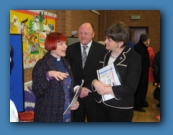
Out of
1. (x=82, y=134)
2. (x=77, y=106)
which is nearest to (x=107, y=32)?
(x=77, y=106)

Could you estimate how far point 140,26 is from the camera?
2.26 m

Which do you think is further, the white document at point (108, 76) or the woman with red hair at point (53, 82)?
the white document at point (108, 76)

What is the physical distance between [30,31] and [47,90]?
1.99 feet

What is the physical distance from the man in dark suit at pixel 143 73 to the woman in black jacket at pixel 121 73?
133 millimetres

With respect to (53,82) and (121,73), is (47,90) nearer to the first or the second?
(53,82)

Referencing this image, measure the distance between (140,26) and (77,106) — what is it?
106 cm

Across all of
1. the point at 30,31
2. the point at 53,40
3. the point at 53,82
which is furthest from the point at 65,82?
the point at 30,31

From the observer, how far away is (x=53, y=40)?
185 centimetres

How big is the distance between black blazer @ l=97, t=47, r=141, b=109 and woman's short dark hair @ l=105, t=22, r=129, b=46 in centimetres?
10

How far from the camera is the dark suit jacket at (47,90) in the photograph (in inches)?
69.2

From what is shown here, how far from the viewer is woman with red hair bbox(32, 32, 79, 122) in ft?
5.77

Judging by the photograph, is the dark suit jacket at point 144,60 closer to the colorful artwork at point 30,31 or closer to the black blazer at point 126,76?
the black blazer at point 126,76

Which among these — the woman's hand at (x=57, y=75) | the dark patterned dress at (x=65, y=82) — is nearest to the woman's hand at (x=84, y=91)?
the dark patterned dress at (x=65, y=82)
